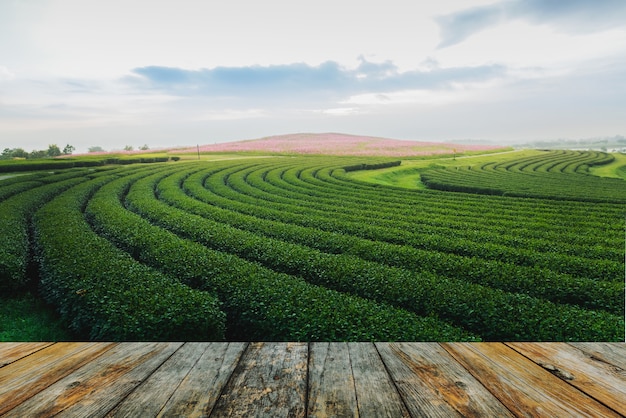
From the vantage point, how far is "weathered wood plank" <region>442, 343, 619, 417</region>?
170cm

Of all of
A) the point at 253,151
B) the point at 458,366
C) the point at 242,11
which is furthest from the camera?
the point at 253,151

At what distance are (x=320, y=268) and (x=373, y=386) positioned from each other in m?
5.28

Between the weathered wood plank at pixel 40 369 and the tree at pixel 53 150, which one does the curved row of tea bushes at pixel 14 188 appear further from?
the weathered wood plank at pixel 40 369

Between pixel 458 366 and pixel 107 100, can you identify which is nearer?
pixel 458 366

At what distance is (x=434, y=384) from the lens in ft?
6.30

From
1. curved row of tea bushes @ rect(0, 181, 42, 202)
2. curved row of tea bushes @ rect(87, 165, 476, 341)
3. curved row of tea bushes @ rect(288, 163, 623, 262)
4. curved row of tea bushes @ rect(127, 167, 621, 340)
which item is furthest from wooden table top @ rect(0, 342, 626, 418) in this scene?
curved row of tea bushes @ rect(0, 181, 42, 202)

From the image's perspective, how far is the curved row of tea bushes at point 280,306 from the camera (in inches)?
177

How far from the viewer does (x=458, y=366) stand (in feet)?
6.97

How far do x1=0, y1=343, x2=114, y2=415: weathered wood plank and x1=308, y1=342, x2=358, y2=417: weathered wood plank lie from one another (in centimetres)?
141

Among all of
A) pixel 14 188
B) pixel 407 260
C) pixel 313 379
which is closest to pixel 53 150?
pixel 14 188

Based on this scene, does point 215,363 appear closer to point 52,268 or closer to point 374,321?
point 374,321

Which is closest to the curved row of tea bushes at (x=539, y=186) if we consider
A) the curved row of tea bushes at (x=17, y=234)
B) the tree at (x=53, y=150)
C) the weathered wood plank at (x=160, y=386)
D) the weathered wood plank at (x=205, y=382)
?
the weathered wood plank at (x=205, y=382)

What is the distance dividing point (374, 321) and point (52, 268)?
5899mm

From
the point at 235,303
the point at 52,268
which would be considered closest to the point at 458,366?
the point at 235,303
